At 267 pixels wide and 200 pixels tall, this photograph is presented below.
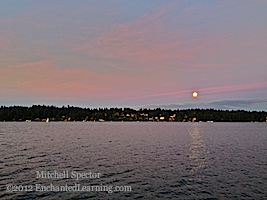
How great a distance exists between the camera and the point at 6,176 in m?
34.4

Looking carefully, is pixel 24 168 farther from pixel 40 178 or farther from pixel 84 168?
pixel 84 168

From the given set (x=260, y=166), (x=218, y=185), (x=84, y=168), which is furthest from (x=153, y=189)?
(x=260, y=166)

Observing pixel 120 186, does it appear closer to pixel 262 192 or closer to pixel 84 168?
pixel 84 168

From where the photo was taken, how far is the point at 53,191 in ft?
94.1

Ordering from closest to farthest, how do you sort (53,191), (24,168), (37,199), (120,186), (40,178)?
(37,199) < (53,191) < (120,186) < (40,178) < (24,168)

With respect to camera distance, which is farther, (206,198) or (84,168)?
(84,168)

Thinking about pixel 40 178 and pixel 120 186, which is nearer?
pixel 120 186

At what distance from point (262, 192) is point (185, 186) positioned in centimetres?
1007

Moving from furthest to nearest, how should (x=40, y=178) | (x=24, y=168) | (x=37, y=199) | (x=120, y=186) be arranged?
(x=24, y=168) → (x=40, y=178) → (x=120, y=186) → (x=37, y=199)

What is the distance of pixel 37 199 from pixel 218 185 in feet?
81.2

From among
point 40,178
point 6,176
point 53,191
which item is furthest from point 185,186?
point 6,176

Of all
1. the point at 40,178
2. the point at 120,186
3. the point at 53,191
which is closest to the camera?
the point at 53,191

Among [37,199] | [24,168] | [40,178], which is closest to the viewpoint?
[37,199]

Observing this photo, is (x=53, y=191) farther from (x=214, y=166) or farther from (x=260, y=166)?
(x=260, y=166)
